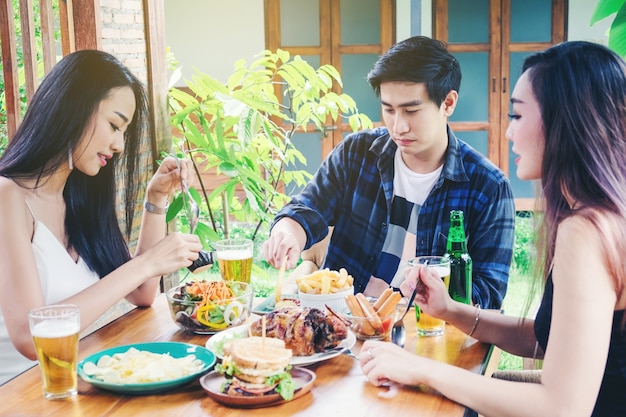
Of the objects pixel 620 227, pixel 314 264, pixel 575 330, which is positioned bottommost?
pixel 314 264

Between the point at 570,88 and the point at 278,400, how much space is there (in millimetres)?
835

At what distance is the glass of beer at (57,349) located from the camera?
156 cm

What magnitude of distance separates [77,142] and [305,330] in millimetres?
864

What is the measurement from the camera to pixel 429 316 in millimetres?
1948

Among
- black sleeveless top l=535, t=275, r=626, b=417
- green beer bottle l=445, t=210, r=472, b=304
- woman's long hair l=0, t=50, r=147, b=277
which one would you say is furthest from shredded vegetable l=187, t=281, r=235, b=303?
black sleeveless top l=535, t=275, r=626, b=417

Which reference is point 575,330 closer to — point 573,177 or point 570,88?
point 573,177

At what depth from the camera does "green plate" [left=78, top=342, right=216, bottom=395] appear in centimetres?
156

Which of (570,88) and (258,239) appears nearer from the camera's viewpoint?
(570,88)

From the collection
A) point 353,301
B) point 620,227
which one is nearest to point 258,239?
point 353,301

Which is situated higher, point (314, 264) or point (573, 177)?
point (573, 177)

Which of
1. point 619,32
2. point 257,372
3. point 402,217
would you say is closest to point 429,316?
point 257,372

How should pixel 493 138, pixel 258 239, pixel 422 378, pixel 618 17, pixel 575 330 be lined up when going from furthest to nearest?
pixel 493 138
pixel 258 239
pixel 618 17
pixel 422 378
pixel 575 330

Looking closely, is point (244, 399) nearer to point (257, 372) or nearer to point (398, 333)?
point (257, 372)

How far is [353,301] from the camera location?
6.20 ft
